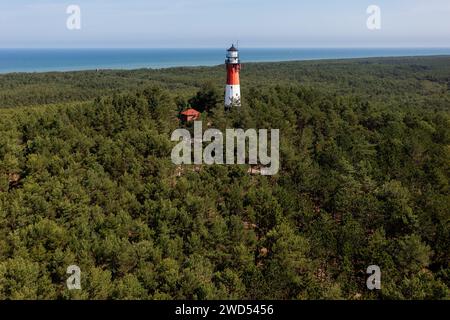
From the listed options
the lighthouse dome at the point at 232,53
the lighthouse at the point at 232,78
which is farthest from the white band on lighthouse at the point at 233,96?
the lighthouse dome at the point at 232,53

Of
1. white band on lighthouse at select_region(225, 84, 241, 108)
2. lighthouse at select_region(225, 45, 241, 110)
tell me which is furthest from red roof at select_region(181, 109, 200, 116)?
white band on lighthouse at select_region(225, 84, 241, 108)

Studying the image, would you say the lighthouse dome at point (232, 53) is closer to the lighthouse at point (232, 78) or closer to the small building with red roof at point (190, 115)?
the lighthouse at point (232, 78)

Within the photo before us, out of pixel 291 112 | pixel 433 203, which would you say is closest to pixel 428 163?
pixel 433 203

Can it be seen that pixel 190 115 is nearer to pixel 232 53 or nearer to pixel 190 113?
pixel 190 113

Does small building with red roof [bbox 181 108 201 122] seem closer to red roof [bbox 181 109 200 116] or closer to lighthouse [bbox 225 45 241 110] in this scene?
red roof [bbox 181 109 200 116]

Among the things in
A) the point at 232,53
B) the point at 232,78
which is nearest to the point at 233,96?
the point at 232,78

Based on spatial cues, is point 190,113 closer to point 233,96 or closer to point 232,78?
point 233,96

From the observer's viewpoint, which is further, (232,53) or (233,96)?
(233,96)

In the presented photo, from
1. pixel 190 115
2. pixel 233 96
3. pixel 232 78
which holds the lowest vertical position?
pixel 190 115

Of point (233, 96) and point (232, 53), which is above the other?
point (232, 53)
